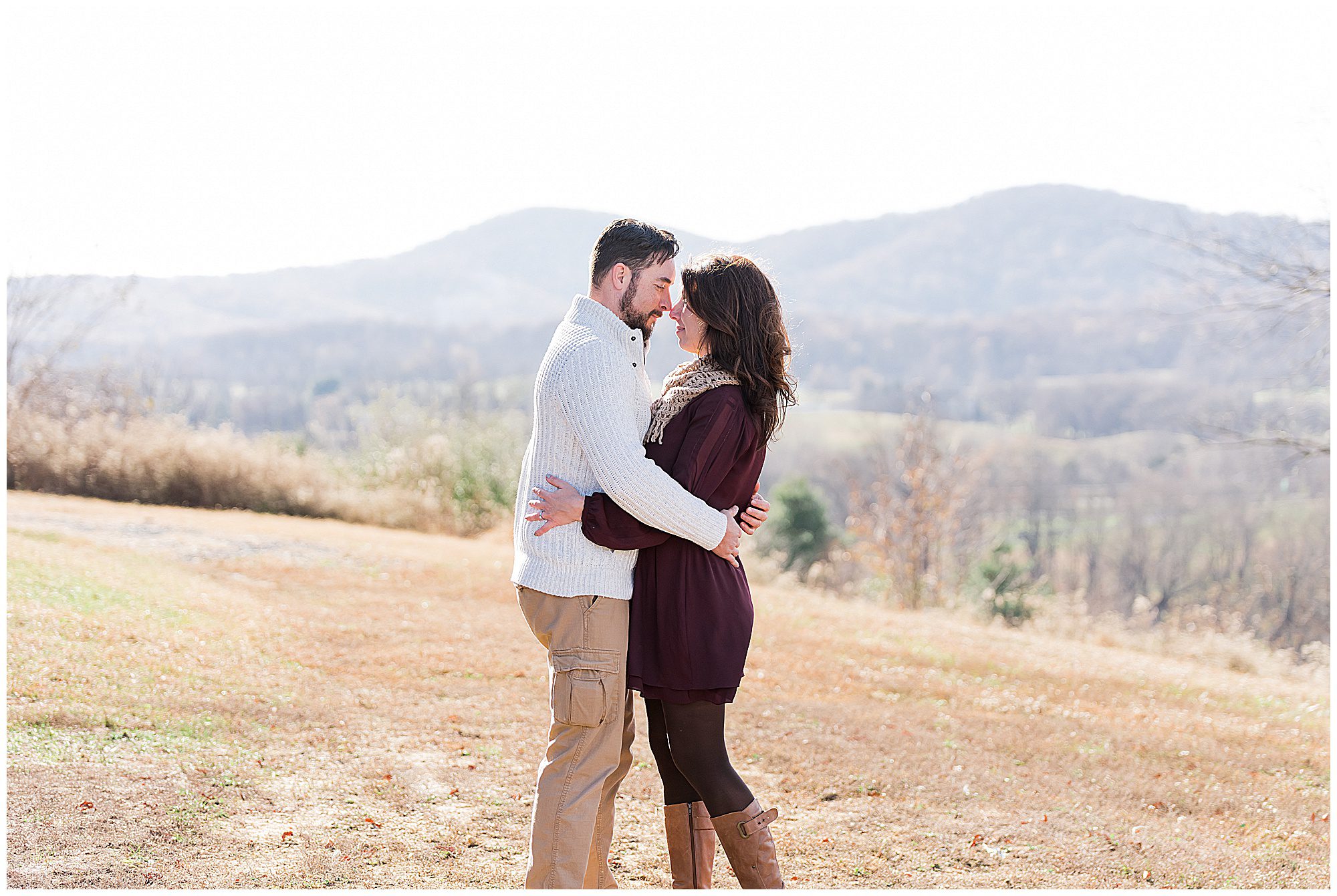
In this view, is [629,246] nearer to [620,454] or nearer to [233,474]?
[620,454]

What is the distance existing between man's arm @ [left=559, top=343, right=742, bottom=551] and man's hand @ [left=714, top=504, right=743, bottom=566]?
0.06ft

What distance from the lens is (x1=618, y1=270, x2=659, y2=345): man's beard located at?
2.67m

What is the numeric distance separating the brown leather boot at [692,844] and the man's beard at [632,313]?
4.29 ft

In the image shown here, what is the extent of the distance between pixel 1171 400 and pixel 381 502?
256 ft

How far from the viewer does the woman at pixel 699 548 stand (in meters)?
2.56

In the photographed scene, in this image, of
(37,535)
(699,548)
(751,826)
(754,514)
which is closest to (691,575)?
(699,548)

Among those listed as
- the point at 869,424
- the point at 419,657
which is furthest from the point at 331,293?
the point at 419,657

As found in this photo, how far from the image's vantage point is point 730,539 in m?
2.59

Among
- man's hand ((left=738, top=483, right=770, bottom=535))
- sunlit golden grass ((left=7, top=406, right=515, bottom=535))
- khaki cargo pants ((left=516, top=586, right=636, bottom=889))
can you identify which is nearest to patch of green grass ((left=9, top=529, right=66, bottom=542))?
sunlit golden grass ((left=7, top=406, right=515, bottom=535))

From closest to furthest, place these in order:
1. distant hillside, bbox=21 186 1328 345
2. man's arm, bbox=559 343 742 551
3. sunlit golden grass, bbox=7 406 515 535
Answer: man's arm, bbox=559 343 742 551 < sunlit golden grass, bbox=7 406 515 535 < distant hillside, bbox=21 186 1328 345

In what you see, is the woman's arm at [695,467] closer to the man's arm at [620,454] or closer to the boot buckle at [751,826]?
the man's arm at [620,454]

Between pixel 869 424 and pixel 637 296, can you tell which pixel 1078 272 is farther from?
pixel 637 296

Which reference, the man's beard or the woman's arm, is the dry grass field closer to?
the woman's arm

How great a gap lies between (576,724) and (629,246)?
4.04 feet
